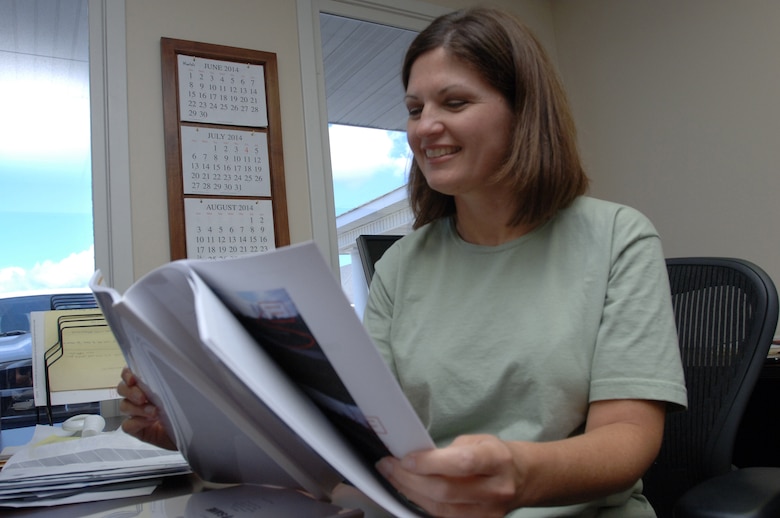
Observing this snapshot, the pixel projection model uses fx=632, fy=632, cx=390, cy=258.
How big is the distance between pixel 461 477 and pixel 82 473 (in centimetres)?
47

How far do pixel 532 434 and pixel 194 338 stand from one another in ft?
1.47

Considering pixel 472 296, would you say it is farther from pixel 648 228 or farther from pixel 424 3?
pixel 424 3

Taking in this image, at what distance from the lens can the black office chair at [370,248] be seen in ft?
4.94

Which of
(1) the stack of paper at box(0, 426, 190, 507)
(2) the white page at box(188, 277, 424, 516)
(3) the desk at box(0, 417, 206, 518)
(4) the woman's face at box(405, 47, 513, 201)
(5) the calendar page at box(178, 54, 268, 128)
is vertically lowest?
(3) the desk at box(0, 417, 206, 518)

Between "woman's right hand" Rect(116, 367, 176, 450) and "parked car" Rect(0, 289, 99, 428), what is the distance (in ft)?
3.32

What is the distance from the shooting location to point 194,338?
1.53 ft

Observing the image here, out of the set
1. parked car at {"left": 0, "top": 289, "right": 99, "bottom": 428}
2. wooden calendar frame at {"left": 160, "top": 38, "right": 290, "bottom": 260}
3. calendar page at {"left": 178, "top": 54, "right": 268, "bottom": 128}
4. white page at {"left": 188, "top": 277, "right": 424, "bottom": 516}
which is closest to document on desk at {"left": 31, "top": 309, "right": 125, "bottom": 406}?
parked car at {"left": 0, "top": 289, "right": 99, "bottom": 428}

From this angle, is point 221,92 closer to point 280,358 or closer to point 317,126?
point 317,126

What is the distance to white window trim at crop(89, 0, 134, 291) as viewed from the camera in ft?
6.23

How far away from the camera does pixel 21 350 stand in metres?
1.79

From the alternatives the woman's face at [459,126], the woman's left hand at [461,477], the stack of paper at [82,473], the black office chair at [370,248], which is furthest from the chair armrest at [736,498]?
the black office chair at [370,248]

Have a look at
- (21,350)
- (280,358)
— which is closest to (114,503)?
(280,358)

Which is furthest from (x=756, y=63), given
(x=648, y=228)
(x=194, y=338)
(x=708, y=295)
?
(x=194, y=338)

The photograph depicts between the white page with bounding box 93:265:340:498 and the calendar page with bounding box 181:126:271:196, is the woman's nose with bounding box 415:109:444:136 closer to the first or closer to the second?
the white page with bounding box 93:265:340:498
